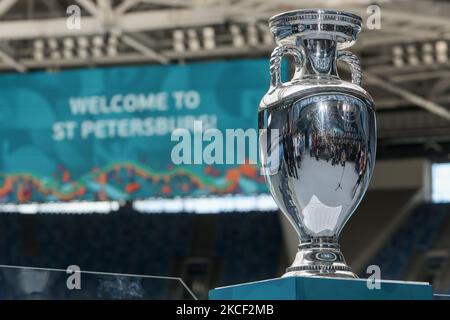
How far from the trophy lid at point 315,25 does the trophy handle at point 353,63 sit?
5 cm

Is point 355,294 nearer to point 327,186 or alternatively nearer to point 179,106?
point 327,186

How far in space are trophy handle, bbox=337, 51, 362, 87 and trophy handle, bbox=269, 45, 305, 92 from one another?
11 centimetres

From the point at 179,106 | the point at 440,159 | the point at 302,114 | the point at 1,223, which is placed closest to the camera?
the point at 302,114

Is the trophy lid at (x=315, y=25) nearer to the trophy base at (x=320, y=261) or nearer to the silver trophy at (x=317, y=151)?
the silver trophy at (x=317, y=151)

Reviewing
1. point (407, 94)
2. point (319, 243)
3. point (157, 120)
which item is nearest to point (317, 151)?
point (319, 243)

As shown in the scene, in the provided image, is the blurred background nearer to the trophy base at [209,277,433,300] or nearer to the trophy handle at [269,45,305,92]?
the trophy handle at [269,45,305,92]

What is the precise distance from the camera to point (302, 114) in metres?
2.96

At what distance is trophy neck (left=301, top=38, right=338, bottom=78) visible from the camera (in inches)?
124

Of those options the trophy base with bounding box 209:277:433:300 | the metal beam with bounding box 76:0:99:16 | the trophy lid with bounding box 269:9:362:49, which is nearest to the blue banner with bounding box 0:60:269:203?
the metal beam with bounding box 76:0:99:16

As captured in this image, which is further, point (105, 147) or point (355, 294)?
point (105, 147)

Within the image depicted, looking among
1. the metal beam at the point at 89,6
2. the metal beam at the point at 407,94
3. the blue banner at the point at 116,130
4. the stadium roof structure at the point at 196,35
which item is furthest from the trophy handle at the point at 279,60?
the metal beam at the point at 407,94

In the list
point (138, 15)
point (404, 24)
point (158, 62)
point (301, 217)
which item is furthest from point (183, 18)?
point (301, 217)

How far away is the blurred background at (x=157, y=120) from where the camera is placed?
1458 centimetres

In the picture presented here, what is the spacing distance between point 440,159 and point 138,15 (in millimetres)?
10368
